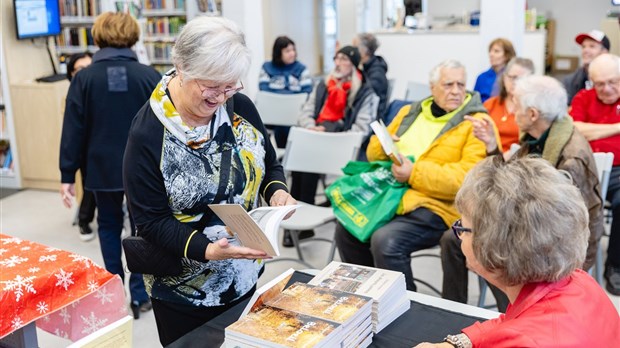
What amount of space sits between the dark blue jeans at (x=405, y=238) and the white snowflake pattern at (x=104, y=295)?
1370 millimetres

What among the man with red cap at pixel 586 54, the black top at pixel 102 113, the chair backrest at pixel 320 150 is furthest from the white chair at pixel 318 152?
the man with red cap at pixel 586 54

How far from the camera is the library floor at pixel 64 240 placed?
343 cm

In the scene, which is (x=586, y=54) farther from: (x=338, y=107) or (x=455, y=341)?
(x=455, y=341)

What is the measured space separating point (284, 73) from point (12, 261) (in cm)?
393

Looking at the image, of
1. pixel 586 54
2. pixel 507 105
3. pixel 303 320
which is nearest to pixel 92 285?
pixel 303 320

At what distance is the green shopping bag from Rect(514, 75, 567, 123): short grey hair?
72cm

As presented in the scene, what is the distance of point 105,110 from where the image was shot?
328 centimetres

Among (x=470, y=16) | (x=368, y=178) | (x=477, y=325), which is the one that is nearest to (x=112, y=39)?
(x=368, y=178)

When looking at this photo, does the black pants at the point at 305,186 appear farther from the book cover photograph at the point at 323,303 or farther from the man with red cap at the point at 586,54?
the book cover photograph at the point at 323,303

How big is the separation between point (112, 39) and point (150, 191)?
164cm

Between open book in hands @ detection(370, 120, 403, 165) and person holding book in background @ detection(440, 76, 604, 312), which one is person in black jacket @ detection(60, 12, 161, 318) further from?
person holding book in background @ detection(440, 76, 604, 312)

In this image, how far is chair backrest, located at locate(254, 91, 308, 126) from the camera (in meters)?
5.55

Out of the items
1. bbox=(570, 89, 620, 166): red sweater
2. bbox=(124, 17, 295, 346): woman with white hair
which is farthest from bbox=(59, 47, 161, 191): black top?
bbox=(570, 89, 620, 166): red sweater

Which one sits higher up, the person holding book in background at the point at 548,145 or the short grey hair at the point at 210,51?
the short grey hair at the point at 210,51
